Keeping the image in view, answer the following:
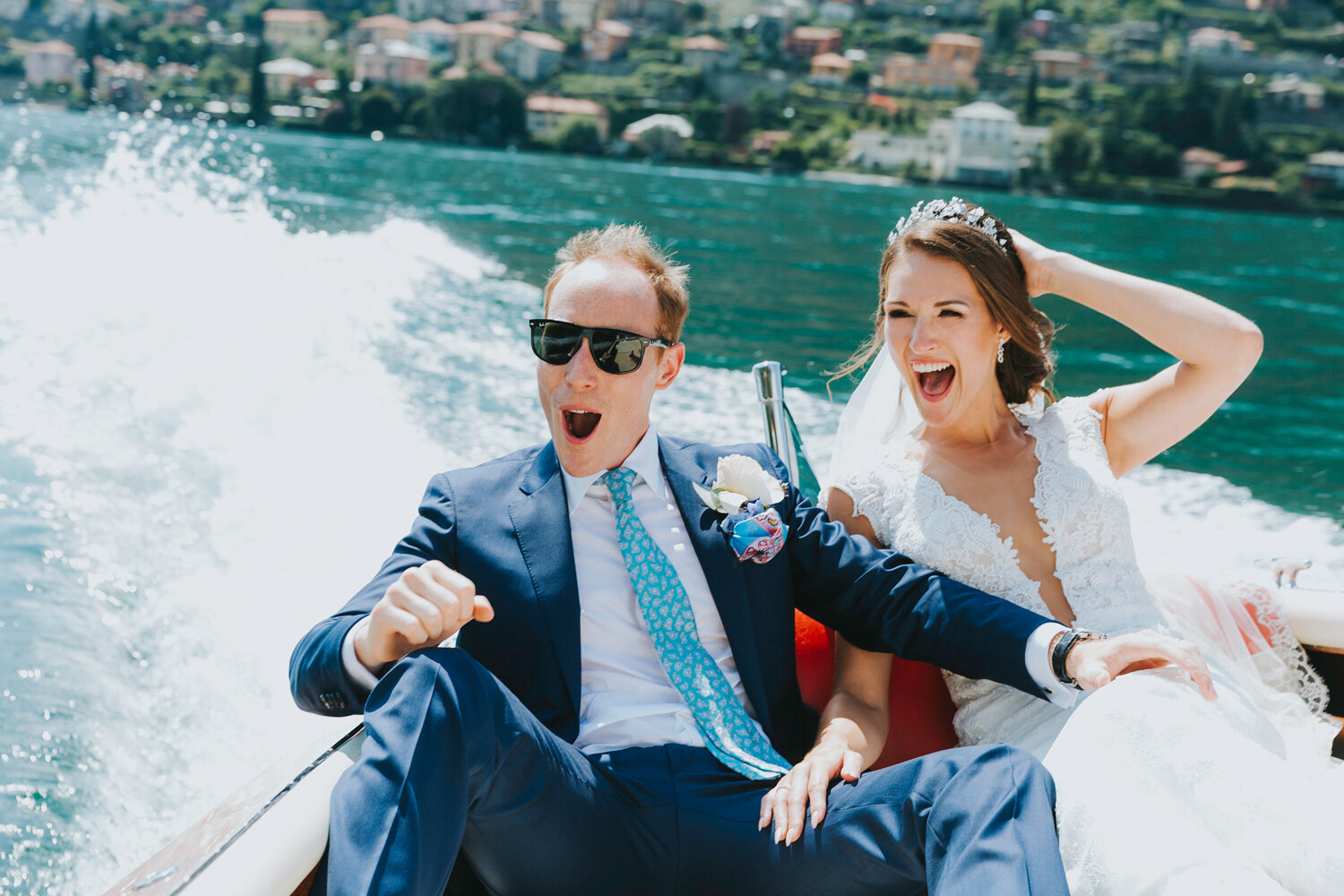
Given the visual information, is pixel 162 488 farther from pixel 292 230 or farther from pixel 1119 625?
pixel 292 230

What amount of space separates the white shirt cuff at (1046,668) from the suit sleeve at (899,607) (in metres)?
0.01

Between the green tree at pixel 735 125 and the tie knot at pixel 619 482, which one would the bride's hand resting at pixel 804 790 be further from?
the green tree at pixel 735 125

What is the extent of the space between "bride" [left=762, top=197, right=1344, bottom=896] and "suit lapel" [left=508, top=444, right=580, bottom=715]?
39cm

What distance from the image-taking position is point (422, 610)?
5.09 feet

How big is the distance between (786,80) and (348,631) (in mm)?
68253

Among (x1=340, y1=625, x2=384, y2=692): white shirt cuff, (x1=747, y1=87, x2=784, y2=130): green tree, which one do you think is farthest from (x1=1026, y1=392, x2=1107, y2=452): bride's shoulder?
(x1=747, y1=87, x2=784, y2=130): green tree

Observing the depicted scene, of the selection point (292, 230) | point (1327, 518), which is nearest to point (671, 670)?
point (1327, 518)

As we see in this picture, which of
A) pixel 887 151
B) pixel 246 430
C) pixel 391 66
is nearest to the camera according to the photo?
pixel 246 430

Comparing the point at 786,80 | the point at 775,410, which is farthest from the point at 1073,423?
the point at 786,80

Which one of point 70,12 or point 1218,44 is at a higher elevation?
point 1218,44

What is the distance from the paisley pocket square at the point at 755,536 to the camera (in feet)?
6.30

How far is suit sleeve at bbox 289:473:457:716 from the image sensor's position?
167 cm

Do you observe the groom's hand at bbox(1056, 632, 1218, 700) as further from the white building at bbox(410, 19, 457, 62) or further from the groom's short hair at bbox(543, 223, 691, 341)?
the white building at bbox(410, 19, 457, 62)

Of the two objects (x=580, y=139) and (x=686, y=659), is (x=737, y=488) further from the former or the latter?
(x=580, y=139)
